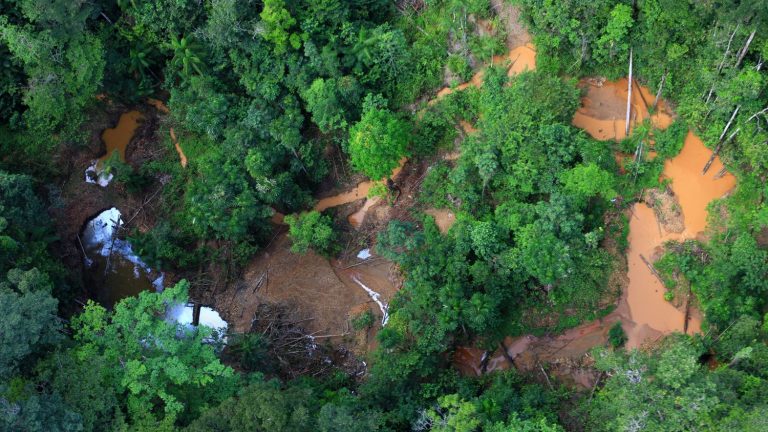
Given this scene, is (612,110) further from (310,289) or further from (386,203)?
(310,289)

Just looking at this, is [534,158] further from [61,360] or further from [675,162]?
[61,360]

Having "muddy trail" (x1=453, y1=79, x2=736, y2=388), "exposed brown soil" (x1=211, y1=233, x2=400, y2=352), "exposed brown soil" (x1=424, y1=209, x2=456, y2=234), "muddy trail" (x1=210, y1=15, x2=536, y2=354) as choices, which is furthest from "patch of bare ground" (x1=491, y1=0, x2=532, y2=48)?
"exposed brown soil" (x1=211, y1=233, x2=400, y2=352)

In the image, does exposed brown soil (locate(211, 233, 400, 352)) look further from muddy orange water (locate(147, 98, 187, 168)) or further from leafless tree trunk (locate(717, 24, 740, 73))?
leafless tree trunk (locate(717, 24, 740, 73))

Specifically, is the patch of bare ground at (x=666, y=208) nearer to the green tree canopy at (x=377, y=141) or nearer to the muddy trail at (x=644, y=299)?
the muddy trail at (x=644, y=299)

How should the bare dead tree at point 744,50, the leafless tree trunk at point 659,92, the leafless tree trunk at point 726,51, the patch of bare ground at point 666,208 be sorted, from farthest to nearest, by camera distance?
the leafless tree trunk at point 659,92, the patch of bare ground at point 666,208, the leafless tree trunk at point 726,51, the bare dead tree at point 744,50

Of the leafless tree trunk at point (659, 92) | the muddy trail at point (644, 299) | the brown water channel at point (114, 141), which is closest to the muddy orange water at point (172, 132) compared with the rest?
the brown water channel at point (114, 141)

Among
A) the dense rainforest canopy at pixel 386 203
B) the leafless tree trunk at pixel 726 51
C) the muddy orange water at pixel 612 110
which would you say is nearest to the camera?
the dense rainforest canopy at pixel 386 203
